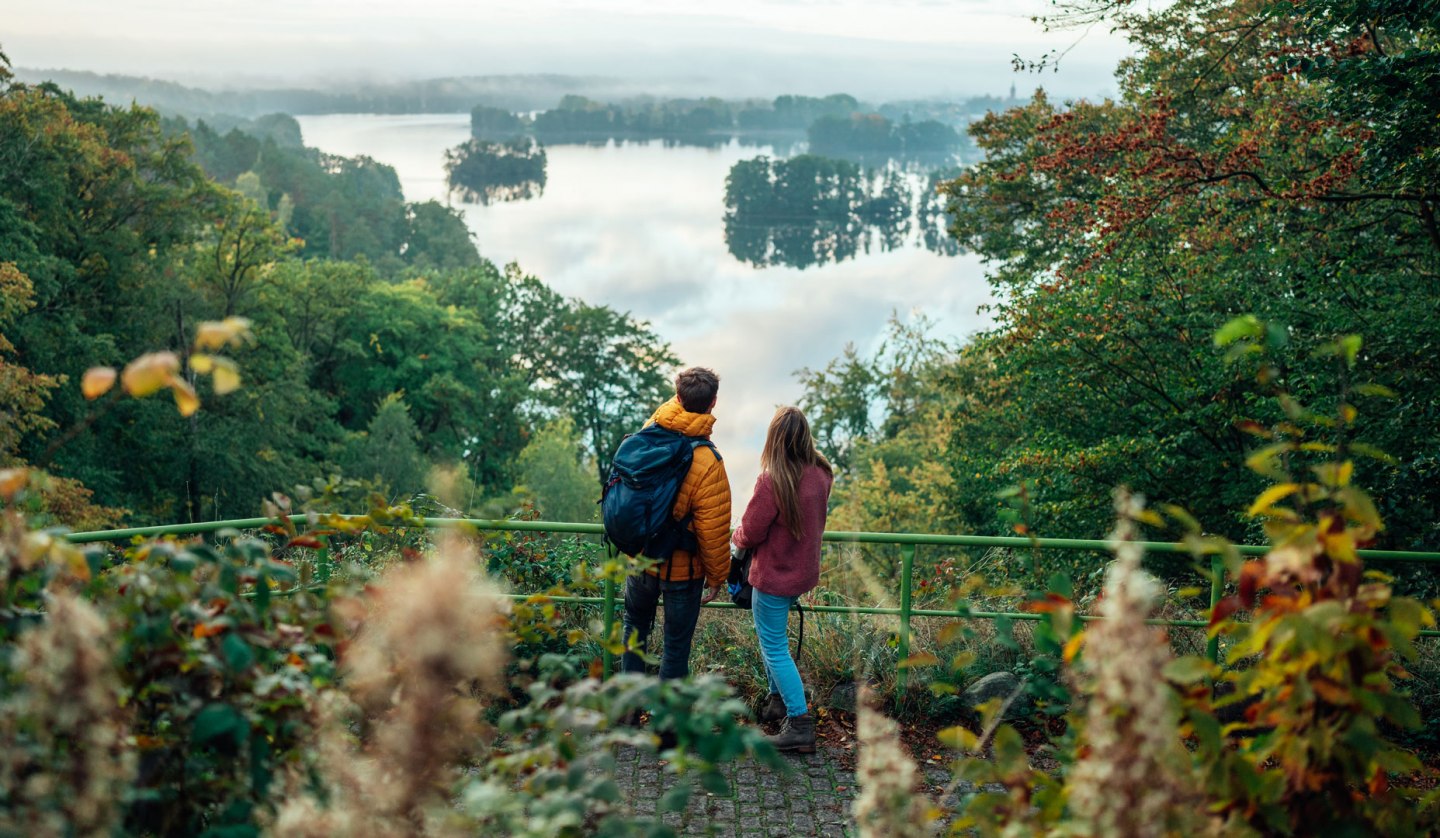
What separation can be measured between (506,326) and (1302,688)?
54.9m

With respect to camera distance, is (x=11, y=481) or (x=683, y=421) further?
(x=683, y=421)

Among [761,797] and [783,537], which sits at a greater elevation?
[783,537]

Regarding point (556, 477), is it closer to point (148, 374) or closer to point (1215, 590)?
point (1215, 590)

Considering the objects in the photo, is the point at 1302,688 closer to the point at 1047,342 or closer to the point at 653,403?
the point at 1047,342

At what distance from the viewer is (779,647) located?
16.7 feet

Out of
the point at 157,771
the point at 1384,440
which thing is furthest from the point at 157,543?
the point at 1384,440

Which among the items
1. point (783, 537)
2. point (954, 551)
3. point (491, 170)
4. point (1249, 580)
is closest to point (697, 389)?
point (783, 537)

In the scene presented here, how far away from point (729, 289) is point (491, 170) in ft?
207

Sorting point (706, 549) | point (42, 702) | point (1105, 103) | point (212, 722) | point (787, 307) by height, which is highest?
point (1105, 103)

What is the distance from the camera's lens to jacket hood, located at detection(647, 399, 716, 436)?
15.5ft

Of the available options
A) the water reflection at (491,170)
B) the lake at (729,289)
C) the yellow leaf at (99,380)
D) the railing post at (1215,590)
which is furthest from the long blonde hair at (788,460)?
the water reflection at (491,170)

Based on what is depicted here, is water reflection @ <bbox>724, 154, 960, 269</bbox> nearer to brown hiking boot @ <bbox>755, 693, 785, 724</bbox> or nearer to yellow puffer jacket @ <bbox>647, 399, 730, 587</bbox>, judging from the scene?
brown hiking boot @ <bbox>755, 693, 785, 724</bbox>

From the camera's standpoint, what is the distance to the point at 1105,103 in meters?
23.2

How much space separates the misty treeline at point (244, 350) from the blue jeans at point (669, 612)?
9773mm
